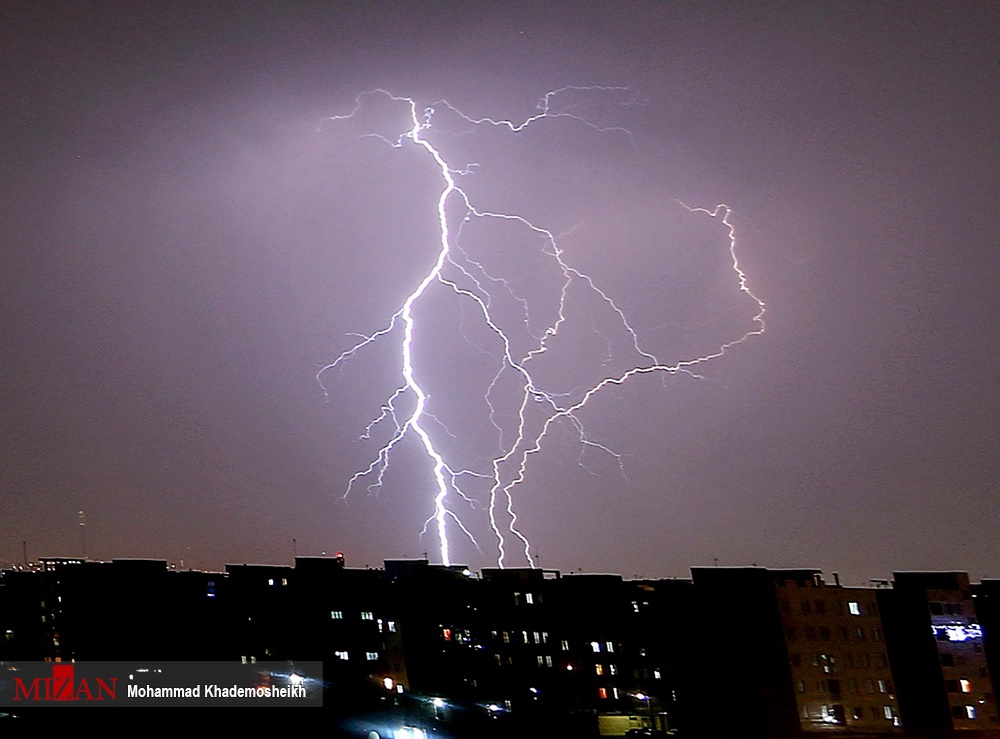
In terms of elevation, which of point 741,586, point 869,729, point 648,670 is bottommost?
point 869,729

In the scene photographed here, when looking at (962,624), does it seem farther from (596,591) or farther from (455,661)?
(455,661)

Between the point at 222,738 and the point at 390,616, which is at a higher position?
the point at 390,616

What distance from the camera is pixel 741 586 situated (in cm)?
2638

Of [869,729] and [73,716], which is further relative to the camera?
[869,729]

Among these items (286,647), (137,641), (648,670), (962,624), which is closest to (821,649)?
(962,624)

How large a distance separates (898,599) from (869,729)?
12.4 feet

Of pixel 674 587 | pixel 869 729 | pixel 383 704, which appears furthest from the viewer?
pixel 674 587

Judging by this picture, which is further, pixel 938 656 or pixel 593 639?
pixel 593 639

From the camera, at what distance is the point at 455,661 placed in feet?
98.9

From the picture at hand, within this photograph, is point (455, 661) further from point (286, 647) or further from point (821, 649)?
point (821, 649)

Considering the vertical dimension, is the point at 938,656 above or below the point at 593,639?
below

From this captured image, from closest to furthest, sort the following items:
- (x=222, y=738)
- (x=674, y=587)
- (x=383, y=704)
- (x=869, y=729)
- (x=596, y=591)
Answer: (x=222, y=738)
(x=383, y=704)
(x=869, y=729)
(x=674, y=587)
(x=596, y=591)

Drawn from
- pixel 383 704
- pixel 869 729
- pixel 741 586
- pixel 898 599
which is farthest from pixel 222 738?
pixel 898 599

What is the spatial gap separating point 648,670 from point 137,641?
16585mm
